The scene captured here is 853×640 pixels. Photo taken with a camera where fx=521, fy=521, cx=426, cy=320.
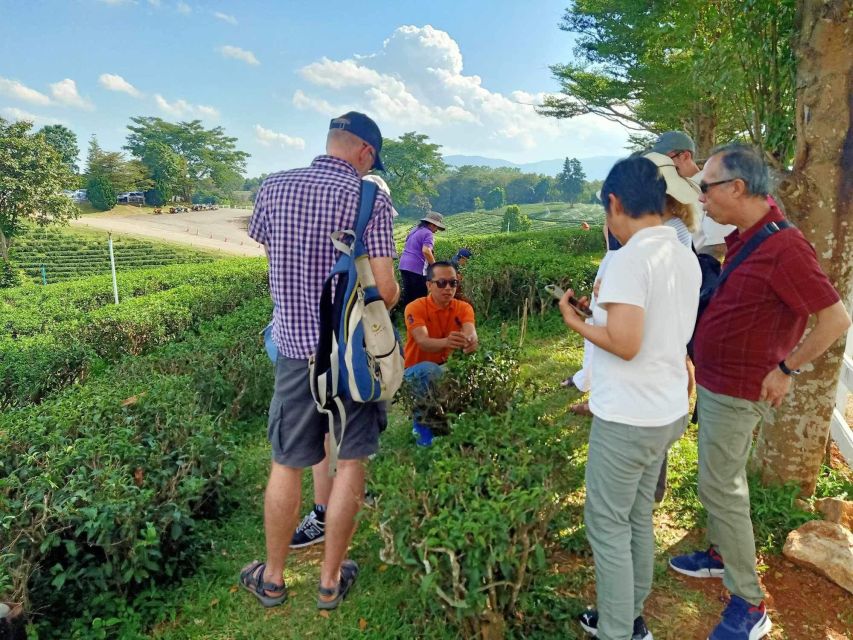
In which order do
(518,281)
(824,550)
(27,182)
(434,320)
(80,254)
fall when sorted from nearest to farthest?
(824,550), (434,320), (518,281), (27,182), (80,254)

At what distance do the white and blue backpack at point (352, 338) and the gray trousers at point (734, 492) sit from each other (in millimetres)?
1312

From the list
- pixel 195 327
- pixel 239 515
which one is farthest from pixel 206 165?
pixel 239 515

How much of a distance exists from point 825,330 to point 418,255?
477cm

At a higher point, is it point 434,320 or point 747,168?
point 747,168

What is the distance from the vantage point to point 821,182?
8.50ft

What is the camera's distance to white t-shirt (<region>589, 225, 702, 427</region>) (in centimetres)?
160

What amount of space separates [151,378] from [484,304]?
→ 4.52 m

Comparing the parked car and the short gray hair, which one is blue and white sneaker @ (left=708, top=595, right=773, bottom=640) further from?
the parked car

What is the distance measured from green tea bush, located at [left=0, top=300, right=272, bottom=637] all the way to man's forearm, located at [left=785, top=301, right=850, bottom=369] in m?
2.73

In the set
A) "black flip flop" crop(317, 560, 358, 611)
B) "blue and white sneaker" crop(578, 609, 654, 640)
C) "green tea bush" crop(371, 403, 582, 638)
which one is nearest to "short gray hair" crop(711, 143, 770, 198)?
"green tea bush" crop(371, 403, 582, 638)

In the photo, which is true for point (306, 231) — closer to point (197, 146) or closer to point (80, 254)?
point (80, 254)

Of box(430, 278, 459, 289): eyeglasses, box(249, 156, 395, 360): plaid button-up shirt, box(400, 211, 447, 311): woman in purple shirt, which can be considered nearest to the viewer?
box(249, 156, 395, 360): plaid button-up shirt

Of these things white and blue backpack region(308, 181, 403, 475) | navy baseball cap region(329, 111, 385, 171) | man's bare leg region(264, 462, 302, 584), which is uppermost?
navy baseball cap region(329, 111, 385, 171)

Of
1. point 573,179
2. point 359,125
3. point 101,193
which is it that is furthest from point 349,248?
point 573,179
